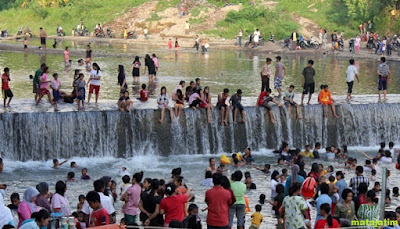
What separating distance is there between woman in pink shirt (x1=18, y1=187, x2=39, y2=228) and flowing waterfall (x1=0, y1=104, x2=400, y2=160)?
328 inches

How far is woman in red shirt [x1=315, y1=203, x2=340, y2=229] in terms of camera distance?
38.0ft

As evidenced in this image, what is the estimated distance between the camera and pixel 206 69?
113 feet

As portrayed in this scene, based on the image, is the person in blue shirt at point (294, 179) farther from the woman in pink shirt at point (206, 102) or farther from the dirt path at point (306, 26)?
the dirt path at point (306, 26)

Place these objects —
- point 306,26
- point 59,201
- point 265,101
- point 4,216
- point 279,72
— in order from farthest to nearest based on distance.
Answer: point 306,26 < point 279,72 < point 265,101 < point 59,201 < point 4,216

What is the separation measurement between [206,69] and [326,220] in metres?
23.2

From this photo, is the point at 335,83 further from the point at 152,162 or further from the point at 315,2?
the point at 315,2

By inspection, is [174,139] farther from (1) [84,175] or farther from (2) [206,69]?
(2) [206,69]

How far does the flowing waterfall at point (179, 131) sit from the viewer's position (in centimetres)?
2109

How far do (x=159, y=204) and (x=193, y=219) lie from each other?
63 centimetres

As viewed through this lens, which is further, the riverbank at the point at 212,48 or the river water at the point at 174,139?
the riverbank at the point at 212,48

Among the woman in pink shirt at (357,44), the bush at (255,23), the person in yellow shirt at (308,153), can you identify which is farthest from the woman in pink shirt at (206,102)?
the bush at (255,23)

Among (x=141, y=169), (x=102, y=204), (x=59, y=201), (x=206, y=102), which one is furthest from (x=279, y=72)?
(x=102, y=204)

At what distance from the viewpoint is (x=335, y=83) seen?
30.6 metres

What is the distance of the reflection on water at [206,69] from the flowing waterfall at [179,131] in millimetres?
3726
